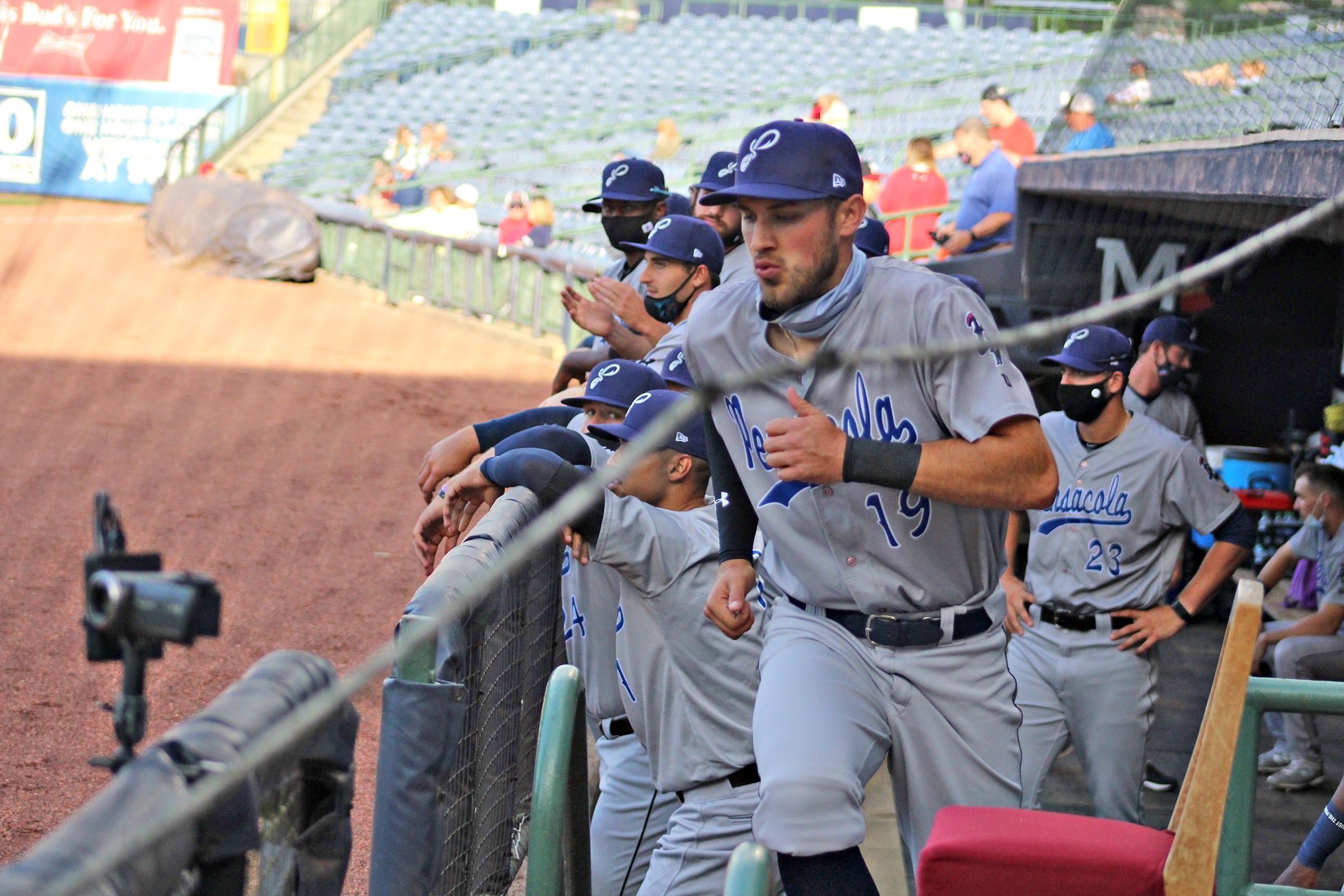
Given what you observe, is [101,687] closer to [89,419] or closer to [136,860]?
[136,860]

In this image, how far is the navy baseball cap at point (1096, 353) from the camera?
4.38m

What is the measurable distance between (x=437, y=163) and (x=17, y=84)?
934 cm

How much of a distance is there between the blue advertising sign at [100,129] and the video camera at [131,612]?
2418 centimetres

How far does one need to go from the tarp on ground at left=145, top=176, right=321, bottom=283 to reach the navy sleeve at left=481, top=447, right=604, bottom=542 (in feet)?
50.2

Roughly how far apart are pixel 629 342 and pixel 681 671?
1.67 meters

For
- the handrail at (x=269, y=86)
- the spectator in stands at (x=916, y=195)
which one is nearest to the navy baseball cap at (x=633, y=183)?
the spectator in stands at (x=916, y=195)

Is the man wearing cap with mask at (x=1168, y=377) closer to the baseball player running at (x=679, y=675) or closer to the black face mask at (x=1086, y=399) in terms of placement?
the black face mask at (x=1086, y=399)

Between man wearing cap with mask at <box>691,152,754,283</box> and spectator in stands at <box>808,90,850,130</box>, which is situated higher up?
spectator in stands at <box>808,90,850,130</box>

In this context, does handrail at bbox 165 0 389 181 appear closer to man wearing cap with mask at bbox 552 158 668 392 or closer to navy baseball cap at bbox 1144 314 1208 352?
man wearing cap with mask at bbox 552 158 668 392

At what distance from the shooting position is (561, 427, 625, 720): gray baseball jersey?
3279mm

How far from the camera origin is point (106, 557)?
1203mm

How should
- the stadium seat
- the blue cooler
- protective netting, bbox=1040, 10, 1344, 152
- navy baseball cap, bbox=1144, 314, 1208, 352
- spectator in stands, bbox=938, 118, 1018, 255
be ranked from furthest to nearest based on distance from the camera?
spectator in stands, bbox=938, 118, 1018, 255, the blue cooler, navy baseball cap, bbox=1144, 314, 1208, 352, protective netting, bbox=1040, 10, 1344, 152, the stadium seat

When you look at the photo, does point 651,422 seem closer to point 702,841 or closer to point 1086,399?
point 702,841

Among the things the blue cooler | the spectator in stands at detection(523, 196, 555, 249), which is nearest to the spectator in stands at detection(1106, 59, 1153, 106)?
the blue cooler
